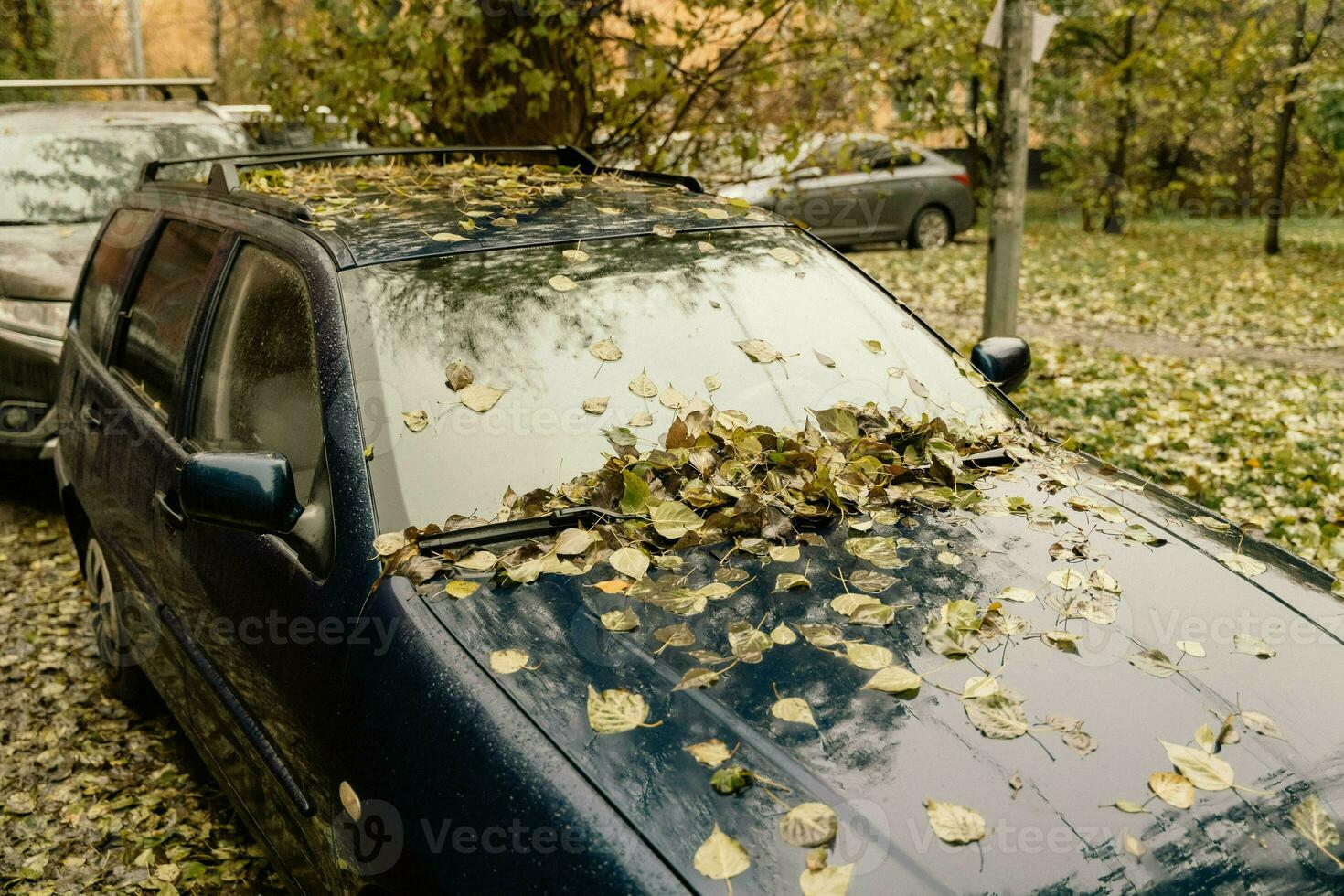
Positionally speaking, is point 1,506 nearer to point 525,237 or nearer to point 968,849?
point 525,237

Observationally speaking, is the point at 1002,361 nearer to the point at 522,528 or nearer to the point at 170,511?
the point at 522,528

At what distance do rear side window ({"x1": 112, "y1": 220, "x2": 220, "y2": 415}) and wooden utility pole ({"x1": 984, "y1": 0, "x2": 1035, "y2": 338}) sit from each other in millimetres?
5024

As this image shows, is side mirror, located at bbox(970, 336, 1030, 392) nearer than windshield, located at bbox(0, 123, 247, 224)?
Yes

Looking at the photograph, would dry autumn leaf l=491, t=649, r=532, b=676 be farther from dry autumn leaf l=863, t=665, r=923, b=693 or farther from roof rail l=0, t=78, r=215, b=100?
roof rail l=0, t=78, r=215, b=100

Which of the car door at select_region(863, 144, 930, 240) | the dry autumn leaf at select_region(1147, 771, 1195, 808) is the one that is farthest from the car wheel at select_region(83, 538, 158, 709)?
the car door at select_region(863, 144, 930, 240)

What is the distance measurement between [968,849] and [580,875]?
0.54 meters

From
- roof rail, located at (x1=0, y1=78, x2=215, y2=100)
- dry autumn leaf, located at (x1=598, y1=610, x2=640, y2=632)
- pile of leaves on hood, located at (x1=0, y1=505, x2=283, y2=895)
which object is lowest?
pile of leaves on hood, located at (x1=0, y1=505, x2=283, y2=895)

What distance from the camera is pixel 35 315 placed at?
5.94 meters

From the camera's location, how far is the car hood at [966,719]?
1645 millimetres

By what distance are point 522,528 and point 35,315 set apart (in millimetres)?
4658

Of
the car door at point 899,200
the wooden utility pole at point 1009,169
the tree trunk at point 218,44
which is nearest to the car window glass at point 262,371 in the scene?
the wooden utility pole at point 1009,169

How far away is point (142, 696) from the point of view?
4.00 metres

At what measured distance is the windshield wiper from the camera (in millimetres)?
2311

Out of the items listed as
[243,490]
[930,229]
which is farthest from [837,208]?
[243,490]
